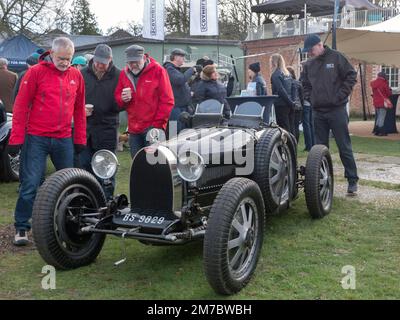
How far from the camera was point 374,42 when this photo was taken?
15719 mm

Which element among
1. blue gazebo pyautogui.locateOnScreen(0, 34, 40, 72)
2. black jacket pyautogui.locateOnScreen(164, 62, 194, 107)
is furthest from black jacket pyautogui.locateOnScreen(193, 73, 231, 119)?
blue gazebo pyautogui.locateOnScreen(0, 34, 40, 72)

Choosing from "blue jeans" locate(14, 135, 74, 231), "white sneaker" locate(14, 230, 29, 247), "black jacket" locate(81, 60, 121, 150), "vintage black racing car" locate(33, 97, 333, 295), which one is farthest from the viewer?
"black jacket" locate(81, 60, 121, 150)

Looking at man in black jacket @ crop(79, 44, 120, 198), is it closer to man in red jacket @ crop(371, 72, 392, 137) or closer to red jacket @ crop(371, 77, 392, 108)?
man in red jacket @ crop(371, 72, 392, 137)

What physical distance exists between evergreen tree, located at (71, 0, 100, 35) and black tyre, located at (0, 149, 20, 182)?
54.5m

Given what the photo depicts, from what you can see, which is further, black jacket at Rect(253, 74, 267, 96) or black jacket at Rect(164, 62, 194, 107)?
black jacket at Rect(253, 74, 267, 96)

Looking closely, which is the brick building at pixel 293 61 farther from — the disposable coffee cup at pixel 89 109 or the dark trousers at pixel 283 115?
the disposable coffee cup at pixel 89 109

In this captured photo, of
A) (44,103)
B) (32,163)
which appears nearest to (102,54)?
(44,103)

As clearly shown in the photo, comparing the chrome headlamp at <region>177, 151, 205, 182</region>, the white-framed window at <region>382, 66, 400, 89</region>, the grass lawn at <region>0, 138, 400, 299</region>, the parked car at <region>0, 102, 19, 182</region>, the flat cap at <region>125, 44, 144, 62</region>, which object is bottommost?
the grass lawn at <region>0, 138, 400, 299</region>

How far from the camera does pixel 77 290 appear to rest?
13.2 feet

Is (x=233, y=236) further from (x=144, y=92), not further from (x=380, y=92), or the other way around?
(x=380, y=92)

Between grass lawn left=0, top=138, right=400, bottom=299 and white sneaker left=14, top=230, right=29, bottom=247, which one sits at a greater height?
white sneaker left=14, top=230, right=29, bottom=247

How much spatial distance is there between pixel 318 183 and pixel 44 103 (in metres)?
2.85

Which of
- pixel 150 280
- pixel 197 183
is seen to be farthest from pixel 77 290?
pixel 197 183

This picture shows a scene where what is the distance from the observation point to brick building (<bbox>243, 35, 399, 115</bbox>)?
26.0 metres
